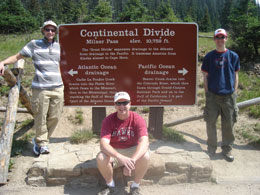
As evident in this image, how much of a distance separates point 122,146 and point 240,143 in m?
3.11

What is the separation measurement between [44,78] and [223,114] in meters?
2.99

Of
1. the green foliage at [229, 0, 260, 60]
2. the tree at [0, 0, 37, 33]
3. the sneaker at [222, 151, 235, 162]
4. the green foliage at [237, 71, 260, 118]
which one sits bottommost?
the sneaker at [222, 151, 235, 162]

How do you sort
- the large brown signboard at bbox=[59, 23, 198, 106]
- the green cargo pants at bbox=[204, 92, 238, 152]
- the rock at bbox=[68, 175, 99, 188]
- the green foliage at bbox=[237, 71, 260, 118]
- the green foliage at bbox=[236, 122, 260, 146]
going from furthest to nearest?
1. the green foliage at bbox=[237, 71, 260, 118]
2. the green foliage at bbox=[236, 122, 260, 146]
3. the large brown signboard at bbox=[59, 23, 198, 106]
4. the green cargo pants at bbox=[204, 92, 238, 152]
5. the rock at bbox=[68, 175, 99, 188]

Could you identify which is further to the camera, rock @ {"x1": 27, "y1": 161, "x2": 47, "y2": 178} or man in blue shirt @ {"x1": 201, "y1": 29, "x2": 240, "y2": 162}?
man in blue shirt @ {"x1": 201, "y1": 29, "x2": 240, "y2": 162}

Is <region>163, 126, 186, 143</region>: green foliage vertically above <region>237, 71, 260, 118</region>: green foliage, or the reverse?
<region>237, 71, 260, 118</region>: green foliage

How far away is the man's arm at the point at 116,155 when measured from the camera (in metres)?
3.06

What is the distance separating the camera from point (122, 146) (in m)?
3.52

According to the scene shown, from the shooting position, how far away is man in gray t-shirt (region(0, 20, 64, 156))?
3920 millimetres

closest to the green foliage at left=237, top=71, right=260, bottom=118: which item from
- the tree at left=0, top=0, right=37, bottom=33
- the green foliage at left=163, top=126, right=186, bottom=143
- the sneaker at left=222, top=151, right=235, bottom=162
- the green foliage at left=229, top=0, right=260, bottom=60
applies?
the green foliage at left=229, top=0, right=260, bottom=60

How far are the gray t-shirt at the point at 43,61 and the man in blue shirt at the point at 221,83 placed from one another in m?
2.44

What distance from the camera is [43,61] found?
394 cm

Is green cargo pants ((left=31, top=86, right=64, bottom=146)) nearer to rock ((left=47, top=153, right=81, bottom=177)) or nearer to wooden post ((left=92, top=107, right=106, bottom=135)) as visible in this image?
rock ((left=47, top=153, right=81, bottom=177))

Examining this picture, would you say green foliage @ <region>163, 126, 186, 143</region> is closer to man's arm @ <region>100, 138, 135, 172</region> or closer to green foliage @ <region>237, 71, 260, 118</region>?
man's arm @ <region>100, 138, 135, 172</region>

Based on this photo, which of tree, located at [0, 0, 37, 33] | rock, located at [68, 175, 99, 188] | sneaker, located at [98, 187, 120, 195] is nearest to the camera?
sneaker, located at [98, 187, 120, 195]
